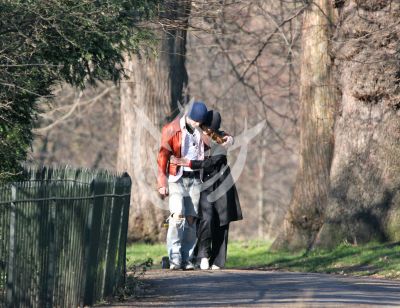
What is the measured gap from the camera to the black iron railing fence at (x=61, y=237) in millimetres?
9891

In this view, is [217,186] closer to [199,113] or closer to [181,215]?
[181,215]

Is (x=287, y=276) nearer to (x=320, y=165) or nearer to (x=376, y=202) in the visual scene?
(x=376, y=202)

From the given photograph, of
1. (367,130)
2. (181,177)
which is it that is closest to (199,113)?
(181,177)

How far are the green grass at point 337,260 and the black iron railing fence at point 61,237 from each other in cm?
327

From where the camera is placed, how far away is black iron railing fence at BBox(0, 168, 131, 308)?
9891 millimetres

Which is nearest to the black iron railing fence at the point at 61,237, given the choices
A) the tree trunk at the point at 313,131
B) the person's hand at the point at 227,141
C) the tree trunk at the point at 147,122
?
the person's hand at the point at 227,141

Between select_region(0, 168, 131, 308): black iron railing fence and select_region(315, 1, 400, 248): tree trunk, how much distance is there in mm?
5717

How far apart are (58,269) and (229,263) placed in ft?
28.9

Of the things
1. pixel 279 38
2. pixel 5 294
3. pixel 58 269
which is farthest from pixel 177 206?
pixel 279 38

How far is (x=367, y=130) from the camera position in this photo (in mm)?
18078

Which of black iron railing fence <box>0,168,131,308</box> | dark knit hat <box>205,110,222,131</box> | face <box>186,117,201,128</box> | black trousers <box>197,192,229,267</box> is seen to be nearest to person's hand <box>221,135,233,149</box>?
dark knit hat <box>205,110,222,131</box>

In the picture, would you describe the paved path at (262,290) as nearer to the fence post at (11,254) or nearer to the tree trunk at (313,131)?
the fence post at (11,254)

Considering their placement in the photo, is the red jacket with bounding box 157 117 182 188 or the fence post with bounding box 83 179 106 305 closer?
the fence post with bounding box 83 179 106 305

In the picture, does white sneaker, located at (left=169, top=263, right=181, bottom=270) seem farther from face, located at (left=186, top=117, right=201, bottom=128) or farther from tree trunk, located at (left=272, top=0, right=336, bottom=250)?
tree trunk, located at (left=272, top=0, right=336, bottom=250)
